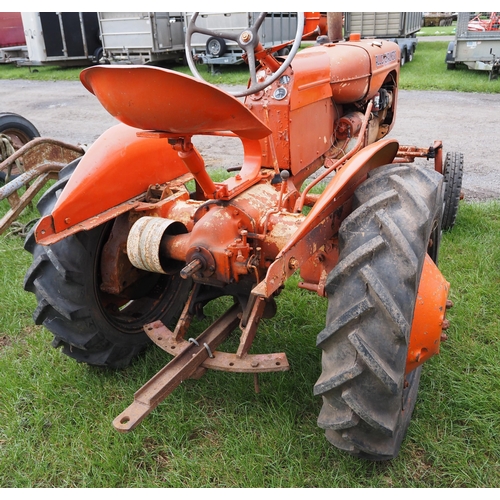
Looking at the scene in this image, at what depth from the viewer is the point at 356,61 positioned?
141 inches

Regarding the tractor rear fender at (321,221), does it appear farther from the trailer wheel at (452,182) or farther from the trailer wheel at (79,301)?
the trailer wheel at (452,182)

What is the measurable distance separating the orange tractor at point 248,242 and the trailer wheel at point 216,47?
10.2 meters

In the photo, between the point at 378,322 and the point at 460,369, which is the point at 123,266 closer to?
the point at 378,322

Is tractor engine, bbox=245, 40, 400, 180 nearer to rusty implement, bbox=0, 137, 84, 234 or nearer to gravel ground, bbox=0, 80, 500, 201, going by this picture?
gravel ground, bbox=0, 80, 500, 201

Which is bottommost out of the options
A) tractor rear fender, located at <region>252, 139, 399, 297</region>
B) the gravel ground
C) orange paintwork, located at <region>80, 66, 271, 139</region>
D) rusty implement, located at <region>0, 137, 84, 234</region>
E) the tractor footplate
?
the gravel ground

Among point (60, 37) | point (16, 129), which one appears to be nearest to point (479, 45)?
point (16, 129)

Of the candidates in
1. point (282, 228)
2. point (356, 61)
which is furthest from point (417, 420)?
point (356, 61)

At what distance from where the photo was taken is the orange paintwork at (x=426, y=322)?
2.07 meters

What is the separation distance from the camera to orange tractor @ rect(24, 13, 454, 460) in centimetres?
180

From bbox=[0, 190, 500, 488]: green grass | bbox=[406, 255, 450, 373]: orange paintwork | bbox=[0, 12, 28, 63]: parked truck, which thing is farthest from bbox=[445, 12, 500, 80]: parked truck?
bbox=[0, 12, 28, 63]: parked truck

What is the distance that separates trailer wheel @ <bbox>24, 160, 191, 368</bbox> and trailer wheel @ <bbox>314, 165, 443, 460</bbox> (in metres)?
1.23

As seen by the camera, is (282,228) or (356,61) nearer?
(282,228)

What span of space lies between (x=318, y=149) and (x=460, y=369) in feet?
5.03

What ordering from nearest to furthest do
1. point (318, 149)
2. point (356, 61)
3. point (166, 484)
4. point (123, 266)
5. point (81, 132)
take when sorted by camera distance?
point (166, 484) → point (123, 266) → point (318, 149) → point (356, 61) → point (81, 132)
